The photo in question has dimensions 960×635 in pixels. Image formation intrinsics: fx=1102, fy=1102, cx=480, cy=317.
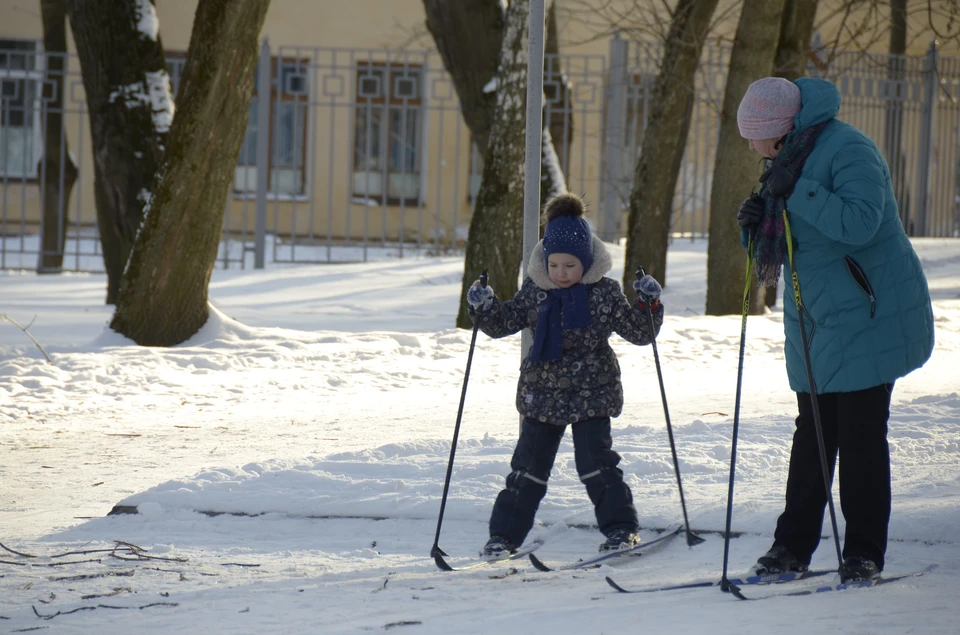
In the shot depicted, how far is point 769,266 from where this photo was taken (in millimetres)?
3562

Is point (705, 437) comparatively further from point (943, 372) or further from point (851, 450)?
point (943, 372)

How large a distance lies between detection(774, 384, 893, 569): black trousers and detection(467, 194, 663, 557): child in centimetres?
61

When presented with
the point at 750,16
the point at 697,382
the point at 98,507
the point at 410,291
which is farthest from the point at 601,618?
the point at 410,291

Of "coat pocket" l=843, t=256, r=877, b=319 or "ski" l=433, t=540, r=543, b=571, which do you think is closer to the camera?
"coat pocket" l=843, t=256, r=877, b=319

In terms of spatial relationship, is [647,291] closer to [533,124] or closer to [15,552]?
[533,124]

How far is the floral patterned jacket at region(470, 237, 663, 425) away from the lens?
154 inches

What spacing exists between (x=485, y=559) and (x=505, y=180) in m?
5.48

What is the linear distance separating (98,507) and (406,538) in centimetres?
140

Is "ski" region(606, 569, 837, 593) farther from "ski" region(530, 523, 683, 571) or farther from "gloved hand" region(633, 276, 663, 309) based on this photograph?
"gloved hand" region(633, 276, 663, 309)

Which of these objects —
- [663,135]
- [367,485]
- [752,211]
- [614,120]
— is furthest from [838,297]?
[614,120]

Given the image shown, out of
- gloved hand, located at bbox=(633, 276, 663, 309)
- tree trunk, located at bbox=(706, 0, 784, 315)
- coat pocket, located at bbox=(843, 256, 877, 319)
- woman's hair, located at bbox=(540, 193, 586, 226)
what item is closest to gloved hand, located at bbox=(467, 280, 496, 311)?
woman's hair, located at bbox=(540, 193, 586, 226)

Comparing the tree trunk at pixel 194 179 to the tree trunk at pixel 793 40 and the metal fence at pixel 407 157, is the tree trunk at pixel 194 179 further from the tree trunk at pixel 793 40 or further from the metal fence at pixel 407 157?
the metal fence at pixel 407 157

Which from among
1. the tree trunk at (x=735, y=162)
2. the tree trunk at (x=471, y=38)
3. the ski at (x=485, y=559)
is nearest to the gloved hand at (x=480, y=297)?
the ski at (x=485, y=559)

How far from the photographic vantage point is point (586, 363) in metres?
3.91
